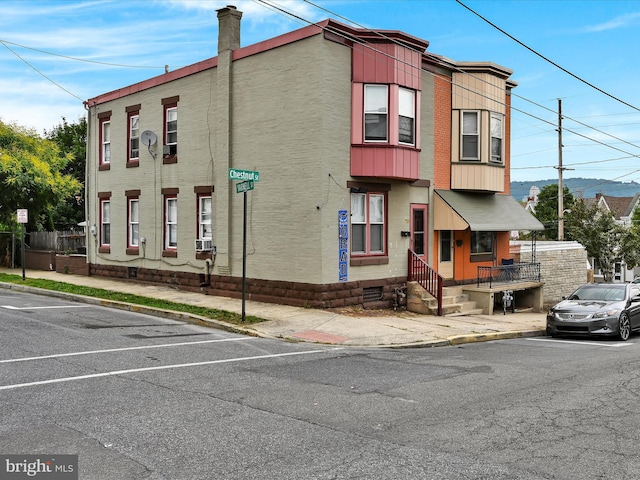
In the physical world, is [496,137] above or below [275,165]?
above

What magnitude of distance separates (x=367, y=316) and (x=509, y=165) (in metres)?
10.7

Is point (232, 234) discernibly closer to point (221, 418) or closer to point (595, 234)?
point (221, 418)

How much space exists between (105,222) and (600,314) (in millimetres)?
18546

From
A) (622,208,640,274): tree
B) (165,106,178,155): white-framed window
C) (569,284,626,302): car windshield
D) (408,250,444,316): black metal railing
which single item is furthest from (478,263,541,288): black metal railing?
(622,208,640,274): tree

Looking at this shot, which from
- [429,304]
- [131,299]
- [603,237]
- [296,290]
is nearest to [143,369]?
[296,290]

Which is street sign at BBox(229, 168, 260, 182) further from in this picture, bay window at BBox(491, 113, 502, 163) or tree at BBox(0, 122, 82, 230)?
tree at BBox(0, 122, 82, 230)

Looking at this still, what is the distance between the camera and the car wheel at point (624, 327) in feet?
50.3

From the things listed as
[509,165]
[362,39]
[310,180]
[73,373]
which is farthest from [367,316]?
[509,165]

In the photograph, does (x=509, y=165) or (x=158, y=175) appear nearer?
(x=158, y=175)

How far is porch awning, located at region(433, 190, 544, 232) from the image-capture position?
65.0 feet

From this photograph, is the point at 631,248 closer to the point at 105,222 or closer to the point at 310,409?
the point at 105,222

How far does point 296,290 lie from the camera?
17.0 metres

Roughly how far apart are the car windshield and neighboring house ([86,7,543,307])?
399 cm

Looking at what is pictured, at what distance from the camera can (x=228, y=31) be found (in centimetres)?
1920
